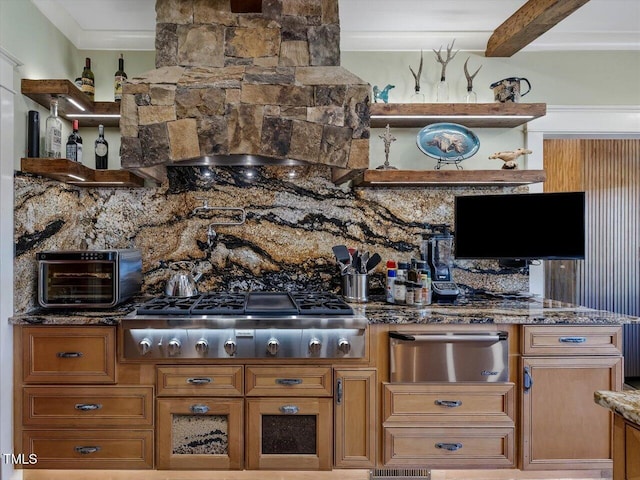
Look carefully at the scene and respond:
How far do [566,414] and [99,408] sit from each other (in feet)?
7.86

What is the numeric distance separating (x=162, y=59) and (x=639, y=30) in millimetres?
3072

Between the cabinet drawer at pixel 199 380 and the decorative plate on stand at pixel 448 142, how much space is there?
5.91ft

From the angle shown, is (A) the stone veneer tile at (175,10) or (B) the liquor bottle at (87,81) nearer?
(A) the stone veneer tile at (175,10)

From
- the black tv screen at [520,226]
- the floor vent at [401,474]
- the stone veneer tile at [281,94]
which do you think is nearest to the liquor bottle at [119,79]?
the stone veneer tile at [281,94]

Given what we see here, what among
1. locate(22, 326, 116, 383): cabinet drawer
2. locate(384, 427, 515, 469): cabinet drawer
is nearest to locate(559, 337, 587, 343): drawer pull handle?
locate(384, 427, 515, 469): cabinet drawer

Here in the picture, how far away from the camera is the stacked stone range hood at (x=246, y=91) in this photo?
7.24 feet

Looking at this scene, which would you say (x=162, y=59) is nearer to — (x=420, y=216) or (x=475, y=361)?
Result: (x=420, y=216)

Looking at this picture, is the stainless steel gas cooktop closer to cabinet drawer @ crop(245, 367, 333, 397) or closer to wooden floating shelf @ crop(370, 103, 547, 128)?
cabinet drawer @ crop(245, 367, 333, 397)

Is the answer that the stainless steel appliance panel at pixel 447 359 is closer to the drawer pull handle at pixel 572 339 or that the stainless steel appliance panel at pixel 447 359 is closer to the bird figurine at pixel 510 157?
the drawer pull handle at pixel 572 339

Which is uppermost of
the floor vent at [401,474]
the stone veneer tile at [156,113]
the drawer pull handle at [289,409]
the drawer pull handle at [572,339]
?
the stone veneer tile at [156,113]

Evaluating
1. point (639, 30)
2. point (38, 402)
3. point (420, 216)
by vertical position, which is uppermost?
point (639, 30)

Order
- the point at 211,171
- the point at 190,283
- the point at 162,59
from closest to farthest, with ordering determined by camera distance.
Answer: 1. the point at 162,59
2. the point at 190,283
3. the point at 211,171

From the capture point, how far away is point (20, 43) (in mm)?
2250

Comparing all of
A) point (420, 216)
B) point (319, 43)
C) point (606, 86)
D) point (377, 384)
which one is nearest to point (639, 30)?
point (606, 86)
